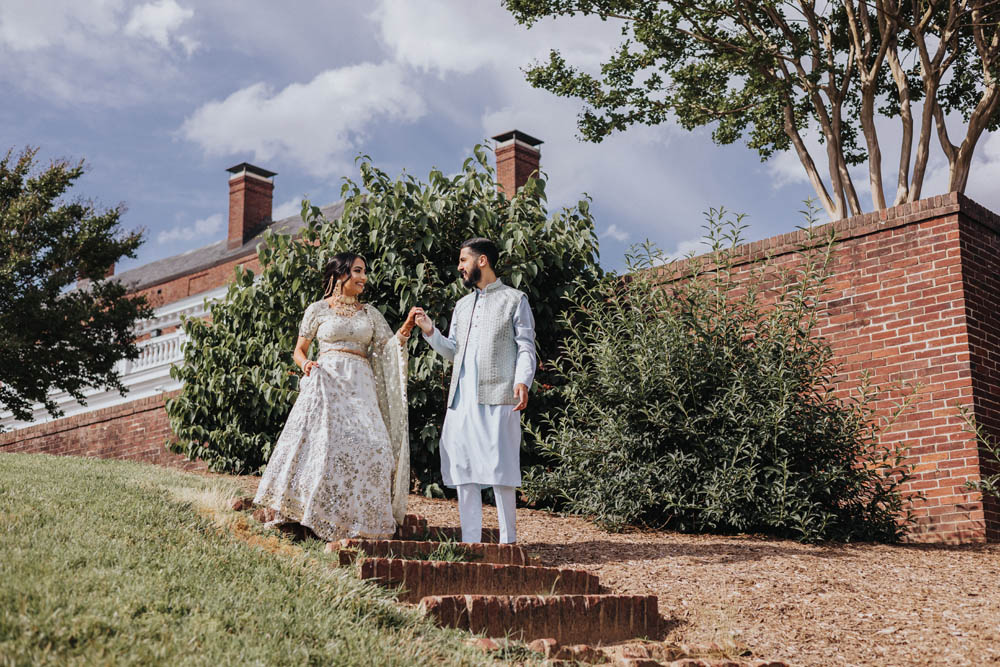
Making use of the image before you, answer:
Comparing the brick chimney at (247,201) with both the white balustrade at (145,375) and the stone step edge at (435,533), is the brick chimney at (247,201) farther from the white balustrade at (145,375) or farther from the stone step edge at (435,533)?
the stone step edge at (435,533)

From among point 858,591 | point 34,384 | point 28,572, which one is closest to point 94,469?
point 28,572

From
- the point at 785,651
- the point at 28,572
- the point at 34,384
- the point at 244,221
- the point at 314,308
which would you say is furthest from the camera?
the point at 244,221

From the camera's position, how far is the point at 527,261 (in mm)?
9516

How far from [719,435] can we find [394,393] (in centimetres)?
262

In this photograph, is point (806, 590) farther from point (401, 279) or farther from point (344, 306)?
point (401, 279)

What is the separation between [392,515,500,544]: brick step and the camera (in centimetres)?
676

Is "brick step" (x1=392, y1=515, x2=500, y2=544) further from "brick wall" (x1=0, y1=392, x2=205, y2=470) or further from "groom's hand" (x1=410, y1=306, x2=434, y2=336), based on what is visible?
"brick wall" (x1=0, y1=392, x2=205, y2=470)

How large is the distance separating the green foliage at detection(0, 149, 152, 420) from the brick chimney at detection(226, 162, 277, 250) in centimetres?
1507

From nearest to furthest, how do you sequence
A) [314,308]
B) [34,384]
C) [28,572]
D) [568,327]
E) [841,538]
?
[28,572] < [314,308] < [841,538] < [568,327] < [34,384]

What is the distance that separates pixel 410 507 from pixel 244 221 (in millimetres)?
27216

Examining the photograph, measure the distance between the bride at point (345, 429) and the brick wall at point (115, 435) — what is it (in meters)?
6.41

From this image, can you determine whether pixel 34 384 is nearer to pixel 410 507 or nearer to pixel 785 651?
pixel 410 507

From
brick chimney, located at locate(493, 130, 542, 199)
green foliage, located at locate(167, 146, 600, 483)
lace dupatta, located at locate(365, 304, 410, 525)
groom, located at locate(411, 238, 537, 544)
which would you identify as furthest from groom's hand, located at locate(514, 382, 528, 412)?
brick chimney, located at locate(493, 130, 542, 199)

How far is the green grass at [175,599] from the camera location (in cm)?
356
